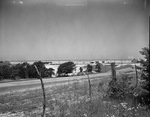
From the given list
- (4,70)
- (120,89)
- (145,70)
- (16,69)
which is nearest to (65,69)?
(16,69)

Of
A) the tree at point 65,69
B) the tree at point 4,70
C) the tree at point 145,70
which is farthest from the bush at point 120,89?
the tree at point 65,69

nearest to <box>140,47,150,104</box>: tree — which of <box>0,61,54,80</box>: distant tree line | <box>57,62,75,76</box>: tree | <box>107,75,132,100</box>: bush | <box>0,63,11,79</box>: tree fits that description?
<box>107,75,132,100</box>: bush

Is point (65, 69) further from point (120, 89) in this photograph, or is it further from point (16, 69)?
point (120, 89)

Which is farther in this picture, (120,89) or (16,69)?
(16,69)

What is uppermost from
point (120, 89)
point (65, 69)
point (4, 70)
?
point (4, 70)

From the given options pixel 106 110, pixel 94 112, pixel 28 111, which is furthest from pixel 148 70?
pixel 28 111

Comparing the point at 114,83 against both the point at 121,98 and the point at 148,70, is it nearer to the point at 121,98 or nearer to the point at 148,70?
the point at 121,98

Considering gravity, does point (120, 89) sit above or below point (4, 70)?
below

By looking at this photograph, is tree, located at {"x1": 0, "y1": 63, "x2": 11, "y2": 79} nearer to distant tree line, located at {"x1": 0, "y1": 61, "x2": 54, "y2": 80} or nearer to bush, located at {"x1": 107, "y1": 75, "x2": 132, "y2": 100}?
distant tree line, located at {"x1": 0, "y1": 61, "x2": 54, "y2": 80}

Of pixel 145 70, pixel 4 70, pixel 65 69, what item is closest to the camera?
pixel 145 70

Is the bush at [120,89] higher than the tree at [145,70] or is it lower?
lower

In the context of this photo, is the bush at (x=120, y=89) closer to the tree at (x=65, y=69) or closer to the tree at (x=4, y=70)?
the tree at (x=4, y=70)
